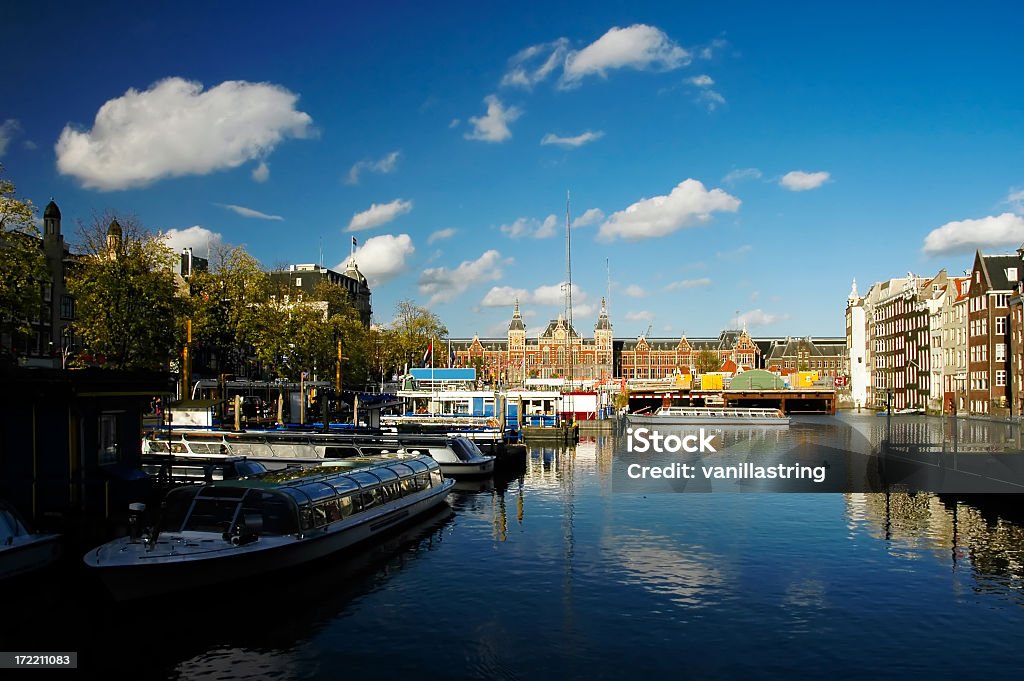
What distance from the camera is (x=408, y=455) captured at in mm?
43156

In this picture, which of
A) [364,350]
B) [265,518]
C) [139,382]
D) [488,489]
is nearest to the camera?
[265,518]

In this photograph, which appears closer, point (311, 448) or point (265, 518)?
point (265, 518)

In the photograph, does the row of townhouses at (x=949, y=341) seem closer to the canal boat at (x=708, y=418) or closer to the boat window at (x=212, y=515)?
the canal boat at (x=708, y=418)

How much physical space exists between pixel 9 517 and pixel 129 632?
21.6ft

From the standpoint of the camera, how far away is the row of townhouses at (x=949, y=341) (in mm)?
104000

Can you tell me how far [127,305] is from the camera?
65688 mm

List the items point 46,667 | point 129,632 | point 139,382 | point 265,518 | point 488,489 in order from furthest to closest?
point 488,489, point 139,382, point 265,518, point 129,632, point 46,667

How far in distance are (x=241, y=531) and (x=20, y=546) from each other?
609 centimetres

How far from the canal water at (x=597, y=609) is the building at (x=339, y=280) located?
11461 centimetres

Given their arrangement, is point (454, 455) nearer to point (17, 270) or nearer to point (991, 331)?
point (17, 270)

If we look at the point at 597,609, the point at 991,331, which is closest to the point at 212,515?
the point at 597,609

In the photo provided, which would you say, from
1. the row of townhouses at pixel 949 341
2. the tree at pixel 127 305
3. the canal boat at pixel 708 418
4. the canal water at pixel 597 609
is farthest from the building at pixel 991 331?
the tree at pixel 127 305

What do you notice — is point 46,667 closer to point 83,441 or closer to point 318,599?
point 318,599

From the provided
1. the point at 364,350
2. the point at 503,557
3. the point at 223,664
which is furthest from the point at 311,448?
the point at 364,350
